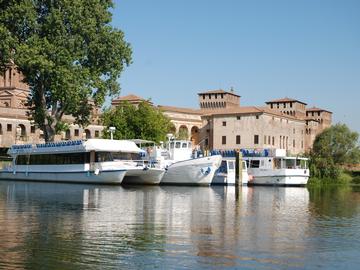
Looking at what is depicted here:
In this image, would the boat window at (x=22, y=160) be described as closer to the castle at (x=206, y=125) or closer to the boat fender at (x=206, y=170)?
the boat fender at (x=206, y=170)

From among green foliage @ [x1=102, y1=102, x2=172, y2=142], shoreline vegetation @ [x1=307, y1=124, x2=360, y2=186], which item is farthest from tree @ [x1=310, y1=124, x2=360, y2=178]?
green foliage @ [x1=102, y1=102, x2=172, y2=142]

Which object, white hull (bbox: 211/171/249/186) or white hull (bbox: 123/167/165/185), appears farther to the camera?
white hull (bbox: 211/171/249/186)

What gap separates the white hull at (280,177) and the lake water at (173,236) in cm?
2597

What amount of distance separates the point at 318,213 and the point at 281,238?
30.7 feet

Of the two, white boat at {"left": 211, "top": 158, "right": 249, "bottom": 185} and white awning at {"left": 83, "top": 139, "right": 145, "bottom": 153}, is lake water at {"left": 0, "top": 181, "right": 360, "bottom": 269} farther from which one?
white boat at {"left": 211, "top": 158, "right": 249, "bottom": 185}

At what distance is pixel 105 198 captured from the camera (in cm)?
3231

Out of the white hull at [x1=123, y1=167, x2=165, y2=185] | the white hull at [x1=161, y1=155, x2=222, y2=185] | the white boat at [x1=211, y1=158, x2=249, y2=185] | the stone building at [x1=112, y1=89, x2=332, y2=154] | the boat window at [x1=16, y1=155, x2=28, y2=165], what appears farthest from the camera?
the stone building at [x1=112, y1=89, x2=332, y2=154]

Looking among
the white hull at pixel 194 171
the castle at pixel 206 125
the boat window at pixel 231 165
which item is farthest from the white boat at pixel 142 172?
the castle at pixel 206 125

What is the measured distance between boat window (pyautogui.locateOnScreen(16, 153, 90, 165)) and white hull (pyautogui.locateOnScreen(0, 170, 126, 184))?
94cm

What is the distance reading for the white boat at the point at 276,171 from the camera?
179 feet

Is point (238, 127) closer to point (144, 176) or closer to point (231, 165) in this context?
point (231, 165)

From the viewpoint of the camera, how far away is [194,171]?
4812cm

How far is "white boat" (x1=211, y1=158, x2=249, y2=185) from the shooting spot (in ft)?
170

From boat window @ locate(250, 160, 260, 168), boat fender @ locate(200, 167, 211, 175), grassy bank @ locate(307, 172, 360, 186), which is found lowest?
grassy bank @ locate(307, 172, 360, 186)
